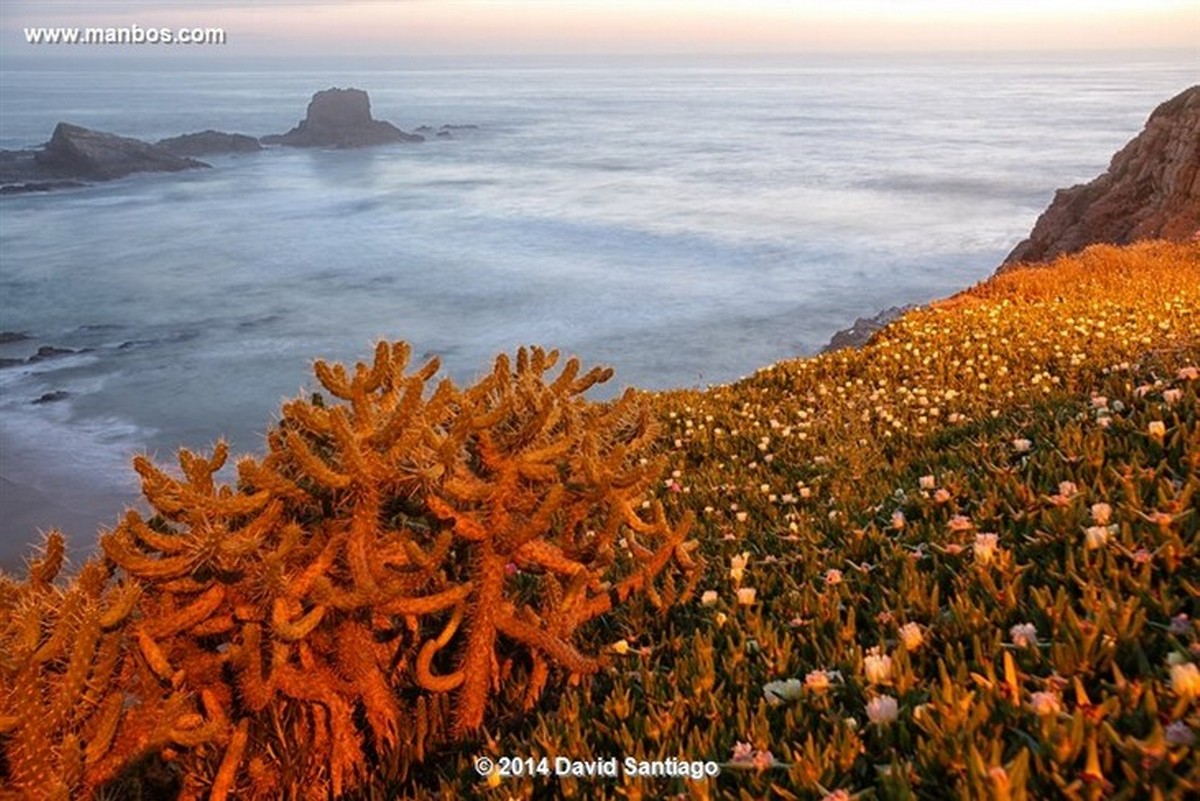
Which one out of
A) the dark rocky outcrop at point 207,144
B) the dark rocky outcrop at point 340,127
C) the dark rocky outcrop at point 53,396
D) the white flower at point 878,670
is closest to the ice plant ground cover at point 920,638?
the white flower at point 878,670

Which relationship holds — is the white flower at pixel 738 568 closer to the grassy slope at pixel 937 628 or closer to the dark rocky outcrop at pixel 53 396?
the grassy slope at pixel 937 628

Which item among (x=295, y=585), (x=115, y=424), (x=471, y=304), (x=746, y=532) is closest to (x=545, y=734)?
(x=295, y=585)

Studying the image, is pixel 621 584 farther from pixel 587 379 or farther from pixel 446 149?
pixel 446 149

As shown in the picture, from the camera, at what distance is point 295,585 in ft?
11.5

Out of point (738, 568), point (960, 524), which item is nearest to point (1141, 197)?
point (960, 524)

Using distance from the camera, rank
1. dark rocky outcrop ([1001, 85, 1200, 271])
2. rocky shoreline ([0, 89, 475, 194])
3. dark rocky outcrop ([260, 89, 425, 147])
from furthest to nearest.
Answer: dark rocky outcrop ([260, 89, 425, 147]), rocky shoreline ([0, 89, 475, 194]), dark rocky outcrop ([1001, 85, 1200, 271])

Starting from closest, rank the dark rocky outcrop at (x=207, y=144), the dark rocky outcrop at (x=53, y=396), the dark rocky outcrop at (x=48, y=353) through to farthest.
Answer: the dark rocky outcrop at (x=53, y=396), the dark rocky outcrop at (x=48, y=353), the dark rocky outcrop at (x=207, y=144)

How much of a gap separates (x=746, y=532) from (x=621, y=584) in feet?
3.66

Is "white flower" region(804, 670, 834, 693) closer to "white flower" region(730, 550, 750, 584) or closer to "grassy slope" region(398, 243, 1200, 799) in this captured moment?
"grassy slope" region(398, 243, 1200, 799)

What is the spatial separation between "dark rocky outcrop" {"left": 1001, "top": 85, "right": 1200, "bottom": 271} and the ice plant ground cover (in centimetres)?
1906

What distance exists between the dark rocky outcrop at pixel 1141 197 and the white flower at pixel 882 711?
21.6m

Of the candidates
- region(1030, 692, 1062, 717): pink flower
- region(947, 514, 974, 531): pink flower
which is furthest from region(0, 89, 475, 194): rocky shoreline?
region(1030, 692, 1062, 717): pink flower

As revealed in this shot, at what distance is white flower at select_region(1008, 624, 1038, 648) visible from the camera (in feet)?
9.03

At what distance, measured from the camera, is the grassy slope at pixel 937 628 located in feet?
7.66
